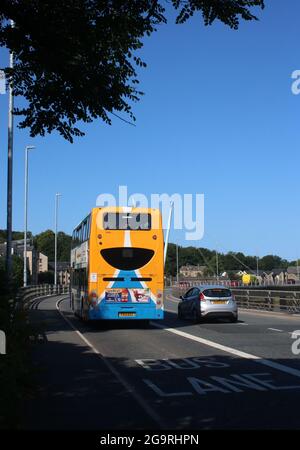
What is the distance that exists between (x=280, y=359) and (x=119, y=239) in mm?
9095

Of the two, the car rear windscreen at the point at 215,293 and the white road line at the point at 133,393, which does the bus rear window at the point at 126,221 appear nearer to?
the car rear windscreen at the point at 215,293

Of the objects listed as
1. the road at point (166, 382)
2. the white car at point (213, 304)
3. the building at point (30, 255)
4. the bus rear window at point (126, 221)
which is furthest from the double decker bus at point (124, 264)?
the building at point (30, 255)

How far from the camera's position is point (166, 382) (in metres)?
9.98

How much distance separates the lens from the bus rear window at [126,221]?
68.0 feet

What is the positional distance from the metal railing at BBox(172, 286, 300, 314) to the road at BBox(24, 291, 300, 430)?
1048cm

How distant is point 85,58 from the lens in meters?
8.15

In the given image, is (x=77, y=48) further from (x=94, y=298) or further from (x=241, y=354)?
(x=94, y=298)

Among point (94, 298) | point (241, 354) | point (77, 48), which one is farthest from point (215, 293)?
point (77, 48)

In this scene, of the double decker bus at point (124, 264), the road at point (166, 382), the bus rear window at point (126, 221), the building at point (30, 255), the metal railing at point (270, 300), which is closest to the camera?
the road at point (166, 382)

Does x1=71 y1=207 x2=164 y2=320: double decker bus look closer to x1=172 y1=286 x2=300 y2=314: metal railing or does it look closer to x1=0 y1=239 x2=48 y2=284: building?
x1=172 y1=286 x2=300 y2=314: metal railing

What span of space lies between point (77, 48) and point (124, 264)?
13.4 m

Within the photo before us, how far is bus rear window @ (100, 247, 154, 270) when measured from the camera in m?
20.7

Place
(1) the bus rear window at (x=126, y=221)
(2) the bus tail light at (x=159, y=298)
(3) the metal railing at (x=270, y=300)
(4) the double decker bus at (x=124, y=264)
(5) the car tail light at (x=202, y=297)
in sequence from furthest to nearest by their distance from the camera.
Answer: (3) the metal railing at (x=270, y=300) < (5) the car tail light at (x=202, y=297) < (2) the bus tail light at (x=159, y=298) < (1) the bus rear window at (x=126, y=221) < (4) the double decker bus at (x=124, y=264)
